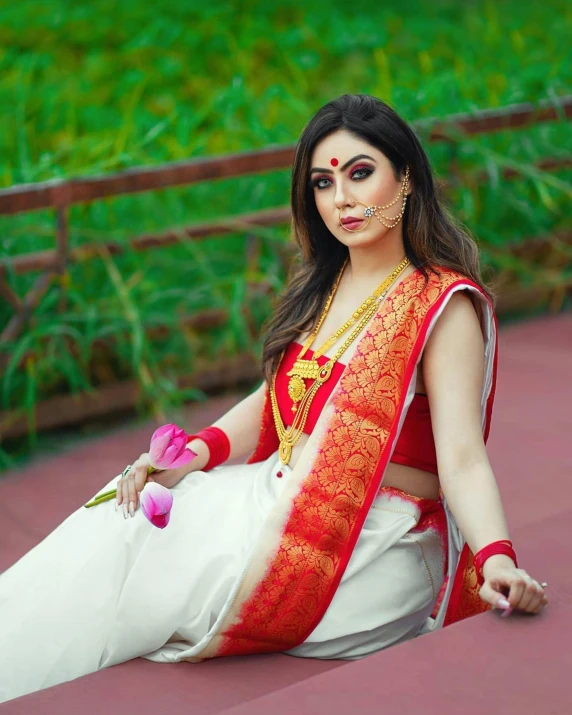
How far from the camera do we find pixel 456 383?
203cm

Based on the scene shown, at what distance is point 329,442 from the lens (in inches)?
82.5

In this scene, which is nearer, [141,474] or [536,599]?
[536,599]

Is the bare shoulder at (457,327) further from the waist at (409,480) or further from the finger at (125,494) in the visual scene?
the finger at (125,494)

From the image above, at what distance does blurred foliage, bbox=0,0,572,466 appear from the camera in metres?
4.25

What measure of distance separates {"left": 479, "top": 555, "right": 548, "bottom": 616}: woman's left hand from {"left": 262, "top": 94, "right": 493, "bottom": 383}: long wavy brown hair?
0.59 m

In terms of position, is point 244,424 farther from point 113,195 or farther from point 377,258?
point 113,195

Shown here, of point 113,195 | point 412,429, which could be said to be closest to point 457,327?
point 412,429

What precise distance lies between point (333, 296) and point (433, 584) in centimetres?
60

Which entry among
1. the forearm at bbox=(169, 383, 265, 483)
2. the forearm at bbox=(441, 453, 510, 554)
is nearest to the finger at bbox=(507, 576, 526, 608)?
the forearm at bbox=(441, 453, 510, 554)

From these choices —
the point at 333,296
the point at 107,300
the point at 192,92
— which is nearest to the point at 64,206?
the point at 107,300

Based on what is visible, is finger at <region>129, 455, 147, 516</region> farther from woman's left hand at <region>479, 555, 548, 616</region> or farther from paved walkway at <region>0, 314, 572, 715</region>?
woman's left hand at <region>479, 555, 548, 616</region>

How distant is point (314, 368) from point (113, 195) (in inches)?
80.0

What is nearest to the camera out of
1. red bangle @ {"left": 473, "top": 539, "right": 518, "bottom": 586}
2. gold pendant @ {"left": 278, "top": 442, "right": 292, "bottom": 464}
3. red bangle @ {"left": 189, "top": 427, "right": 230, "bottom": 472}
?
red bangle @ {"left": 473, "top": 539, "right": 518, "bottom": 586}

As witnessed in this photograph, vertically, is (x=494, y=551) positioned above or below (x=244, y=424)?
above
